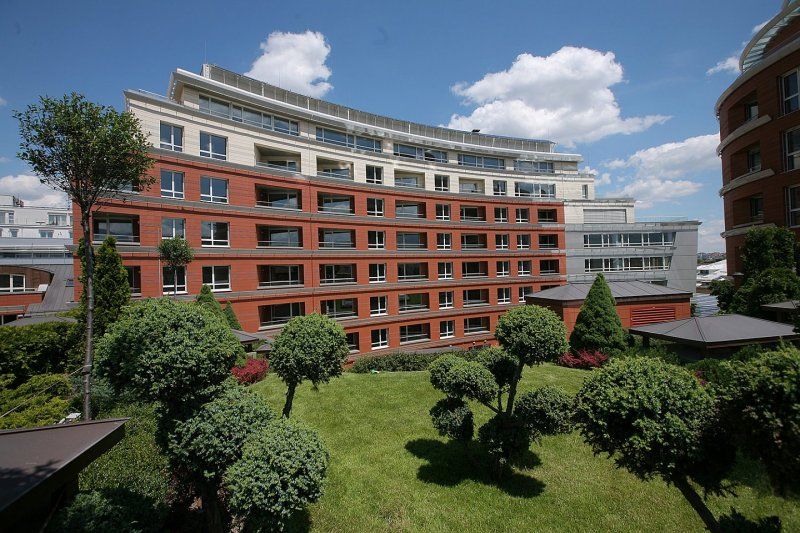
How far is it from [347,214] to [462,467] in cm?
2184

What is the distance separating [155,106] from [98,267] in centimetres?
1088

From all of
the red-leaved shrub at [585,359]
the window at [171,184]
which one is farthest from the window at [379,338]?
the window at [171,184]

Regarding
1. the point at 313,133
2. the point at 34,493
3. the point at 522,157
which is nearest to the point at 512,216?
the point at 522,157

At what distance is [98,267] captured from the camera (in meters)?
16.0

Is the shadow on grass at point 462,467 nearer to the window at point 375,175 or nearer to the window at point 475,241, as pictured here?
the window at point 375,175

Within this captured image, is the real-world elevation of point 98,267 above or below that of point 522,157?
below

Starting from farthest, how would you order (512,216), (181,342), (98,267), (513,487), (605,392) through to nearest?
(512,216)
(98,267)
(513,487)
(181,342)
(605,392)

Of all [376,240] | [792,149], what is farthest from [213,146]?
[792,149]

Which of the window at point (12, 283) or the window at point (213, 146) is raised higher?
the window at point (213, 146)

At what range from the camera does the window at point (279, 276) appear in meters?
25.6

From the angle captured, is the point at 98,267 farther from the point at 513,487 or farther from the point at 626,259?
the point at 626,259

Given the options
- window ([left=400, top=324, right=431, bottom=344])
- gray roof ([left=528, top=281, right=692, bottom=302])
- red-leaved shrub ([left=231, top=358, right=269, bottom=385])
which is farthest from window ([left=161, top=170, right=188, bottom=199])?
gray roof ([left=528, top=281, right=692, bottom=302])

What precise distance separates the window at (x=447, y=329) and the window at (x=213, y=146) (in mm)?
22996

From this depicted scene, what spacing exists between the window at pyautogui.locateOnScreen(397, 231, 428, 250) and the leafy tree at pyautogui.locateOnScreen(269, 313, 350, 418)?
2346 centimetres
